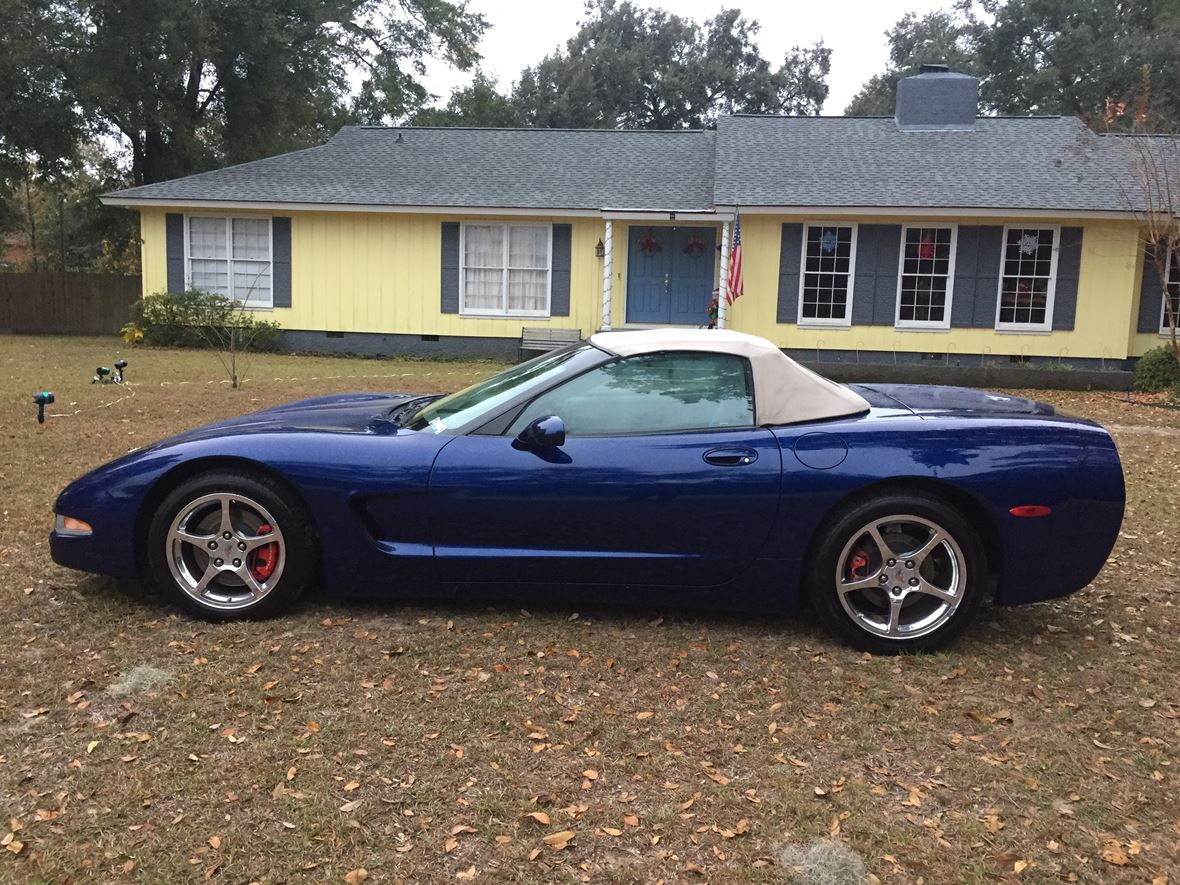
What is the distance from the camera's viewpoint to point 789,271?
18125 mm

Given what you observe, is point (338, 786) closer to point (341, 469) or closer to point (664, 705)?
point (664, 705)

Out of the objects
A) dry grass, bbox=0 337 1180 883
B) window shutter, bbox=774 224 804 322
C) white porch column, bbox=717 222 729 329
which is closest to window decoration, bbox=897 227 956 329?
window shutter, bbox=774 224 804 322

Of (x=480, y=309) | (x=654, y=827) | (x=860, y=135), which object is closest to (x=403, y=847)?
(x=654, y=827)

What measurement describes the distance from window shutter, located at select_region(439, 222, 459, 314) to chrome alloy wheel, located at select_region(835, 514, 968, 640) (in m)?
16.1

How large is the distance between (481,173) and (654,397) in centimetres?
1713

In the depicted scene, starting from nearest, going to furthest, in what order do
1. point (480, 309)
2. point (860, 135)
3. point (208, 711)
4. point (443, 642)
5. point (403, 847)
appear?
point (403, 847) → point (208, 711) → point (443, 642) → point (480, 309) → point (860, 135)

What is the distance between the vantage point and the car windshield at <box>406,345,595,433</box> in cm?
443

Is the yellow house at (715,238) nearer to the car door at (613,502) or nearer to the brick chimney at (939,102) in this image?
the brick chimney at (939,102)

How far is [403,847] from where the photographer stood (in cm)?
273

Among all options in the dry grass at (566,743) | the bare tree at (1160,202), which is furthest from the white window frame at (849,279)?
the dry grass at (566,743)

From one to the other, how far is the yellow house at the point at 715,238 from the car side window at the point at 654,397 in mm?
13728

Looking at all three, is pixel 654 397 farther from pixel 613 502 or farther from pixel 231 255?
pixel 231 255

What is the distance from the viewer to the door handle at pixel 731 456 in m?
4.11

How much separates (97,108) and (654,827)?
2787 cm
